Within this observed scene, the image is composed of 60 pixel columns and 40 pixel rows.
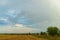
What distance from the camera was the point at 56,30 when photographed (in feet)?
160

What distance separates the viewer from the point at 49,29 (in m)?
48.9

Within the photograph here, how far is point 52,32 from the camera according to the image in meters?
47.7

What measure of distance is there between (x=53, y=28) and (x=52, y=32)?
1.71 metres

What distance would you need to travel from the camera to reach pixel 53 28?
4881cm

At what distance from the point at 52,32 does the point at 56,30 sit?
6.18ft

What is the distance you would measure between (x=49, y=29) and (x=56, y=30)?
231 centimetres

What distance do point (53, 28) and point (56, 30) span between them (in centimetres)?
117

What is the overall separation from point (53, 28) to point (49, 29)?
135cm
